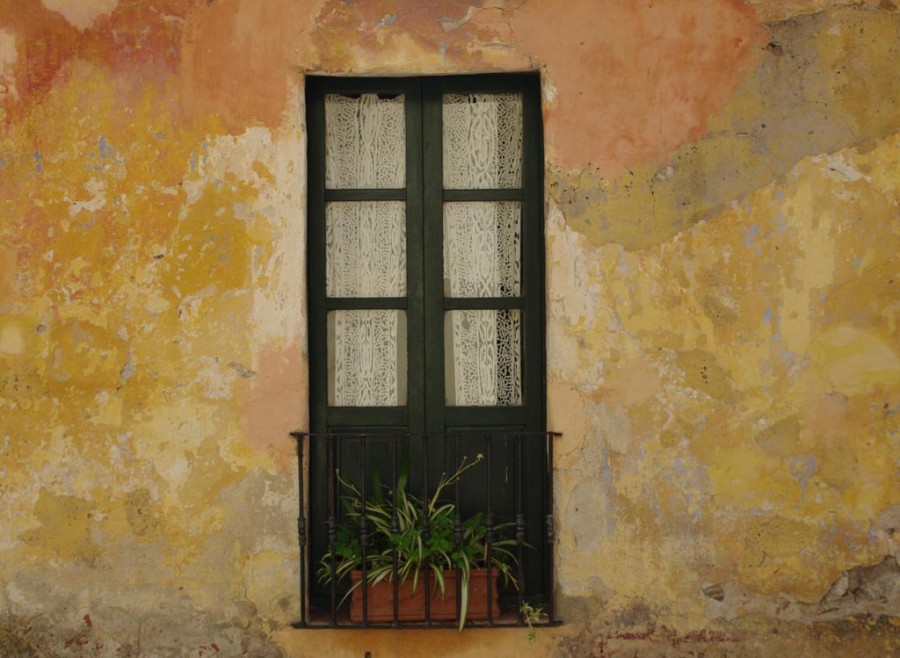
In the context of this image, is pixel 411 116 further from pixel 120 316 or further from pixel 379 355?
pixel 120 316

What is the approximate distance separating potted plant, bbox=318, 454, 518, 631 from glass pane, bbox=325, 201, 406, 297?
2.54ft

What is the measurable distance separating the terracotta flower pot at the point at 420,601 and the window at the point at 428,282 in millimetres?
289

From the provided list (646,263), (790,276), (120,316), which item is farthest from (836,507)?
(120,316)

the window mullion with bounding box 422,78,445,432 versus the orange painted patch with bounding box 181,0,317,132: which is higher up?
the orange painted patch with bounding box 181,0,317,132

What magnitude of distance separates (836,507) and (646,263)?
47.6 inches

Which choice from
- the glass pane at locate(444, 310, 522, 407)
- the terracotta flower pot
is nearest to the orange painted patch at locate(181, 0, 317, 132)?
the glass pane at locate(444, 310, 522, 407)

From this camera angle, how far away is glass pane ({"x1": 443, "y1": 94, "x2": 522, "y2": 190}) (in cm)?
427

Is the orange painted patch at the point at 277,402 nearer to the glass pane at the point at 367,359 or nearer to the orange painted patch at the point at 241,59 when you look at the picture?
the glass pane at the point at 367,359

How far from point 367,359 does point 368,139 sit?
3.00 ft

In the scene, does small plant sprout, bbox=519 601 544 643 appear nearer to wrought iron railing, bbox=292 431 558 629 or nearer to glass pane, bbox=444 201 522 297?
wrought iron railing, bbox=292 431 558 629

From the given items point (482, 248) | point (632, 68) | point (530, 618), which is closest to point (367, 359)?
point (482, 248)

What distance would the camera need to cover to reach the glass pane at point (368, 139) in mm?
4273

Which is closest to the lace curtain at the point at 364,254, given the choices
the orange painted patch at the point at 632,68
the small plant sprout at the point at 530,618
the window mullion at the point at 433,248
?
the window mullion at the point at 433,248

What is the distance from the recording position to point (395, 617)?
3.98m
